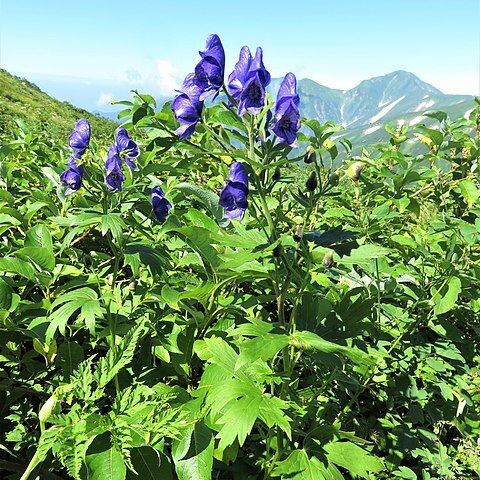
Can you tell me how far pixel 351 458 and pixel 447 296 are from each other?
79 centimetres

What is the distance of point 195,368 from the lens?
1.77 meters

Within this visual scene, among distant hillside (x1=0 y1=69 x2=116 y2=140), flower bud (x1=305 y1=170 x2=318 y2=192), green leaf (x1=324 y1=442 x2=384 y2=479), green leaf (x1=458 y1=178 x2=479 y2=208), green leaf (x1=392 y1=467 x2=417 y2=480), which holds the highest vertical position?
distant hillside (x1=0 y1=69 x2=116 y2=140)

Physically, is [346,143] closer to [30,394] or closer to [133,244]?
[133,244]

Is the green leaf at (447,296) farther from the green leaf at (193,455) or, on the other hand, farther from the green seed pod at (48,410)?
the green seed pod at (48,410)

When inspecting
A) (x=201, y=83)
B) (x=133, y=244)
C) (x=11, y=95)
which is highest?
(x=11, y=95)

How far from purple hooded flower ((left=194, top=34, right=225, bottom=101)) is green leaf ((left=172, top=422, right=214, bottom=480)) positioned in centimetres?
99

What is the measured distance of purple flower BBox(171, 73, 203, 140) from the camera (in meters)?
1.25

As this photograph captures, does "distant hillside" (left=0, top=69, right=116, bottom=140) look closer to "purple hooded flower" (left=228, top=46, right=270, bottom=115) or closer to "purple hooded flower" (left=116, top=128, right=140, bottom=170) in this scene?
"purple hooded flower" (left=116, top=128, right=140, bottom=170)

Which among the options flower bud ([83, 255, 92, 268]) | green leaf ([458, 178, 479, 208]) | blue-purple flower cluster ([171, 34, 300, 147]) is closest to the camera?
blue-purple flower cluster ([171, 34, 300, 147])

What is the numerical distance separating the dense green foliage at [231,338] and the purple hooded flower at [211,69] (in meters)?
0.09

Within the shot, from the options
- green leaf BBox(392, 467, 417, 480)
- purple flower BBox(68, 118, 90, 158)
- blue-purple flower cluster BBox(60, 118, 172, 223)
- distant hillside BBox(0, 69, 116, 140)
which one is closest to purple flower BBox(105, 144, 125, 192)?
blue-purple flower cluster BBox(60, 118, 172, 223)

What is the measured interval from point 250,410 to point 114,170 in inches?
38.1

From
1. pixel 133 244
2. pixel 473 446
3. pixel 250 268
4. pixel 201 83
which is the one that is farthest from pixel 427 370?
pixel 201 83

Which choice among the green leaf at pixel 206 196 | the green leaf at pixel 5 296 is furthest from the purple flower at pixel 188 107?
the green leaf at pixel 5 296
